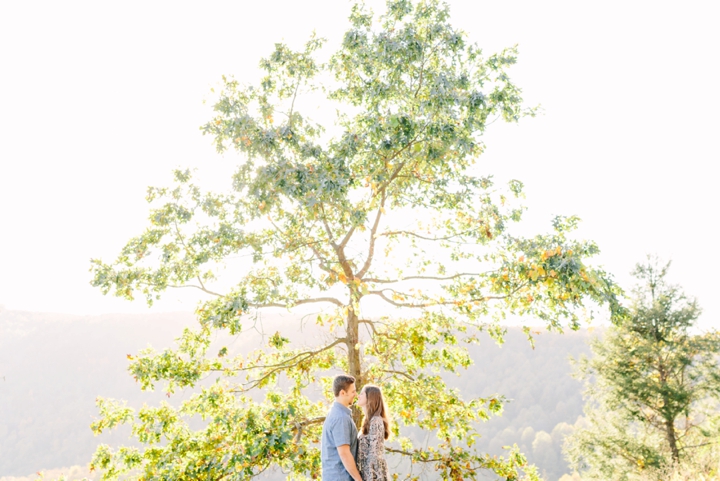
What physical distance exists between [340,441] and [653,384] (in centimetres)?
1482

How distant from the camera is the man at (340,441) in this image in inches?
163

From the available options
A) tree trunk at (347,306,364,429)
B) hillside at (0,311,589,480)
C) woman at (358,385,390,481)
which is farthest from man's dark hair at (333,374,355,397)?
hillside at (0,311,589,480)

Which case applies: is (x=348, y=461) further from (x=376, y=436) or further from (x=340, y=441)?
(x=376, y=436)

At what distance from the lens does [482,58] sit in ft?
24.7

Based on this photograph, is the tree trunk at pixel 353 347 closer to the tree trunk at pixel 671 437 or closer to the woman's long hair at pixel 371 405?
the woman's long hair at pixel 371 405

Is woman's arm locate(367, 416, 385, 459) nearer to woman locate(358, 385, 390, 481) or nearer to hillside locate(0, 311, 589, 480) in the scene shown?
woman locate(358, 385, 390, 481)

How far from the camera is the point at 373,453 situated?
14.5 ft

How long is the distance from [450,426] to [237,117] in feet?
21.2

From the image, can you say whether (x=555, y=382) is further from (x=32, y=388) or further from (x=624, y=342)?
(x=32, y=388)

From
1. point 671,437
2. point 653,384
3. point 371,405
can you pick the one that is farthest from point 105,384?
point 371,405

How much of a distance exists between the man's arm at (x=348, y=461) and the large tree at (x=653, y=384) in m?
→ 14.4

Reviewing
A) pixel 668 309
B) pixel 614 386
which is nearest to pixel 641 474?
pixel 614 386

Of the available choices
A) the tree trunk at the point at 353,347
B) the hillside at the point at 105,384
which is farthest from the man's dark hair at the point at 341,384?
the hillside at the point at 105,384

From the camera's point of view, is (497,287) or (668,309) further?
(668,309)
